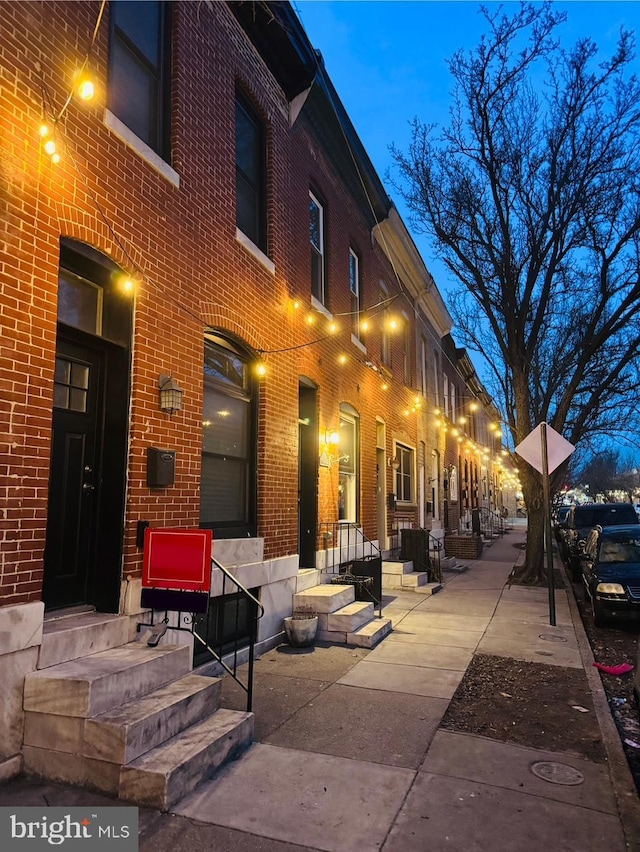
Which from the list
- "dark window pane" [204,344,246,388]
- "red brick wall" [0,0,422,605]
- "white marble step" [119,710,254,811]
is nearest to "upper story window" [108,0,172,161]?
"red brick wall" [0,0,422,605]

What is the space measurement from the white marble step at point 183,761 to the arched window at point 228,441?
263cm

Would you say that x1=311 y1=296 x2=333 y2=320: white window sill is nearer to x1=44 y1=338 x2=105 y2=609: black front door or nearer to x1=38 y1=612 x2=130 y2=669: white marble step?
x1=44 y1=338 x2=105 y2=609: black front door

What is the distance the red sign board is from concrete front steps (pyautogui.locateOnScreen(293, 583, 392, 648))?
11.1ft

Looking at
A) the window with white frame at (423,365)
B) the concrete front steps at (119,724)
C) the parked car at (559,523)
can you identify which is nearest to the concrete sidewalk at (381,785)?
the concrete front steps at (119,724)

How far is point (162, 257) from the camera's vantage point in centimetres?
569

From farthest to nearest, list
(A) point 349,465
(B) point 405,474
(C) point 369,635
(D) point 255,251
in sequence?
(B) point 405,474 → (A) point 349,465 → (D) point 255,251 → (C) point 369,635

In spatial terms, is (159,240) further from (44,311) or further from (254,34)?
(254,34)

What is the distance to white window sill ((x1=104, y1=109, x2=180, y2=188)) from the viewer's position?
16.5 feet

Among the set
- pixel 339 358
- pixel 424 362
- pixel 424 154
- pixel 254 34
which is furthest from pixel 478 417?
pixel 254 34

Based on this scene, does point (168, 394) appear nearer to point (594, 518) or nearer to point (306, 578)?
point (306, 578)

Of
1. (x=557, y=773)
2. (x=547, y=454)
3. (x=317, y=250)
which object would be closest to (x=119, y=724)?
(x=557, y=773)

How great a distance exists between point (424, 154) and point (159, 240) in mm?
11322

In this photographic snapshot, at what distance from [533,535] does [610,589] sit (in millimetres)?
5504

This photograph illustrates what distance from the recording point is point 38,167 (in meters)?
4.22
